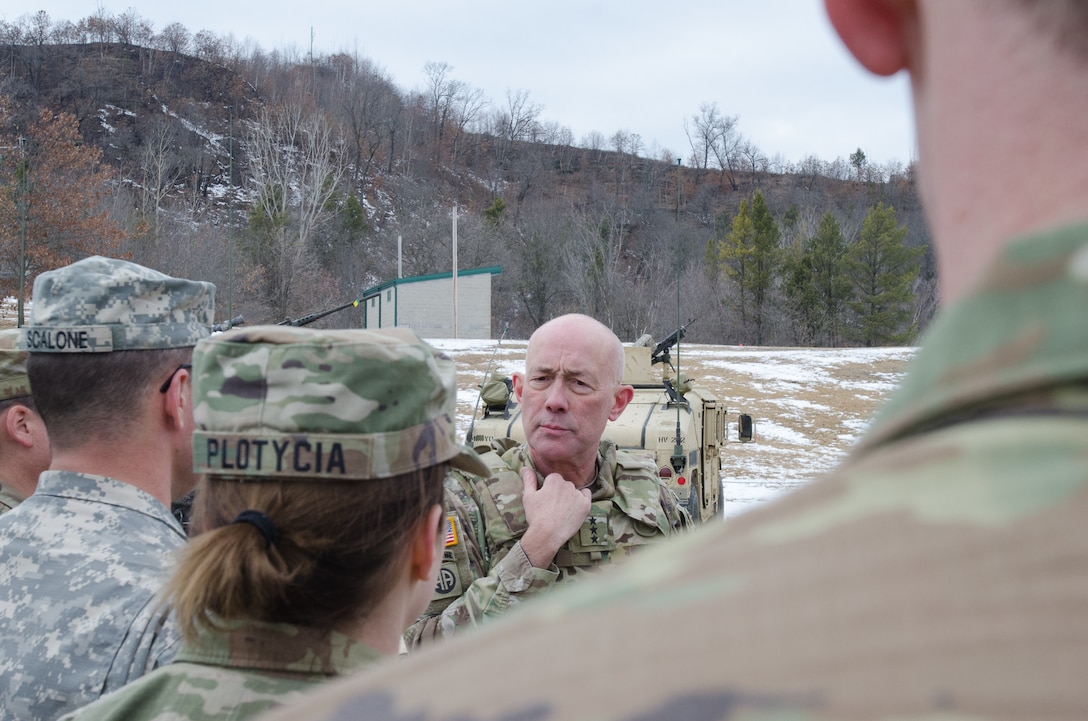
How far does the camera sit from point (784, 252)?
46.0 meters

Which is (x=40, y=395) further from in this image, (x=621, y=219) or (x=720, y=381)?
(x=621, y=219)

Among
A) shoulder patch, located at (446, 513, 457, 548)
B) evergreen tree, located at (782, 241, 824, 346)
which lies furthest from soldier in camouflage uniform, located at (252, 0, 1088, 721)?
evergreen tree, located at (782, 241, 824, 346)

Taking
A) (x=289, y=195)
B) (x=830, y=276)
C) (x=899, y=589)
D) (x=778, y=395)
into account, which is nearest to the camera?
(x=899, y=589)

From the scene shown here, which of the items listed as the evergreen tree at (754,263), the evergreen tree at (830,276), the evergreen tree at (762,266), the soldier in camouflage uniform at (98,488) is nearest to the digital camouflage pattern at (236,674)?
the soldier in camouflage uniform at (98,488)

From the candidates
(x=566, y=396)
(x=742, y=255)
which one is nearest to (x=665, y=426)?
(x=566, y=396)

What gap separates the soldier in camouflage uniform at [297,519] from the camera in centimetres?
143

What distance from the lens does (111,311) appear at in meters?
2.69

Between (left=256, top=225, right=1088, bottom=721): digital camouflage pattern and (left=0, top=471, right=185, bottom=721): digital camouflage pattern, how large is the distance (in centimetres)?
158

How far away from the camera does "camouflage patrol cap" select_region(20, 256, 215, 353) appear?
2605 mm

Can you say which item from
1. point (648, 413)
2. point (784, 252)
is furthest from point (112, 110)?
point (648, 413)

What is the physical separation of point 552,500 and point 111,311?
1470 mm

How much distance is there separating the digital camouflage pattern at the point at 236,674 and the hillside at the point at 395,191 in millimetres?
32040

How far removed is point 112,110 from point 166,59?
23.2ft

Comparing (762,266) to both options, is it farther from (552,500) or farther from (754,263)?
(552,500)
